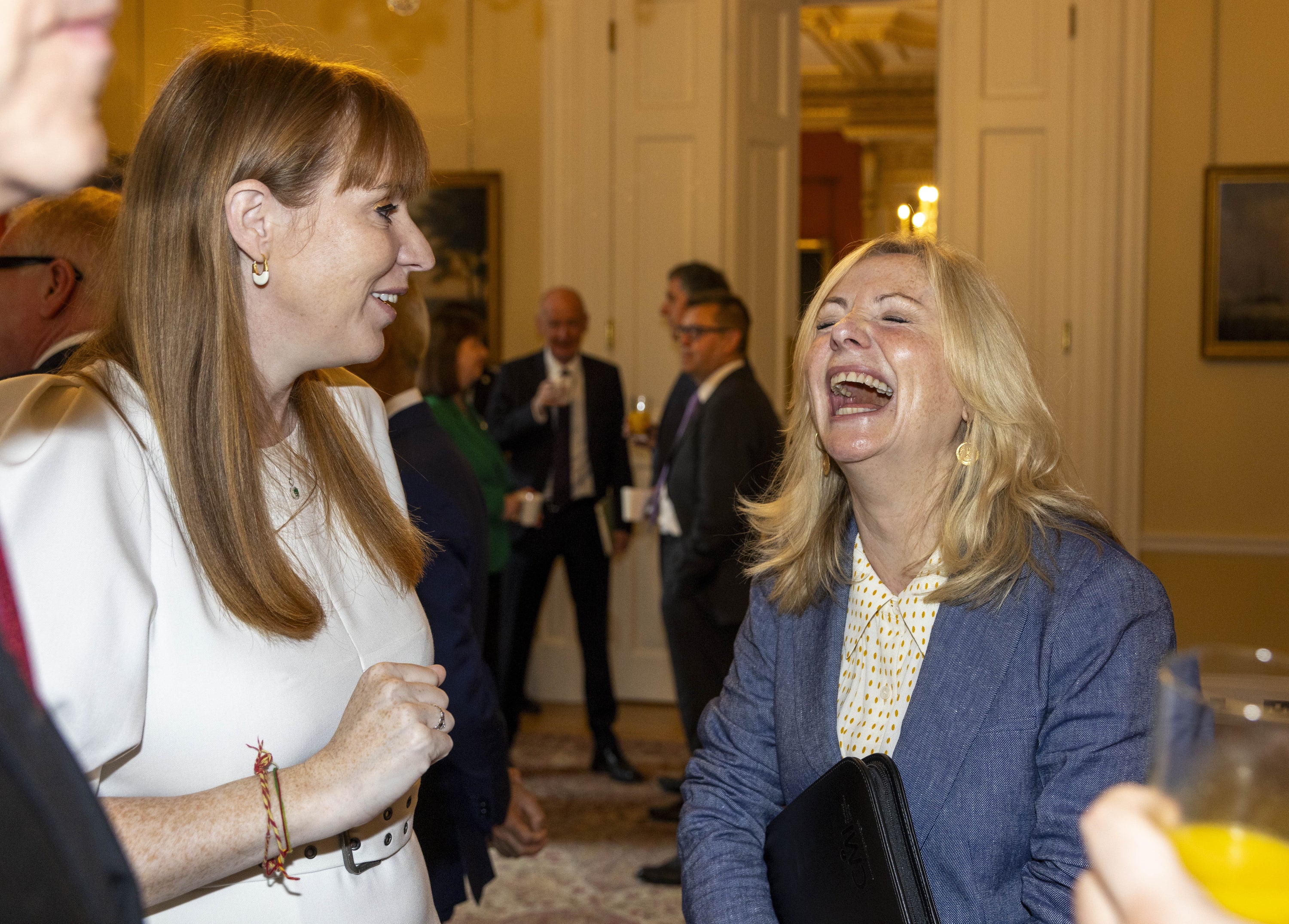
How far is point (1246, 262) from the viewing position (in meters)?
5.52

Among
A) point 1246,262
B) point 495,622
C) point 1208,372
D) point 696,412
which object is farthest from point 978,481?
point 1246,262

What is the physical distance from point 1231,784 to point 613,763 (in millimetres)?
4452

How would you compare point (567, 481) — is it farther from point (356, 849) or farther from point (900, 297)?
point (356, 849)

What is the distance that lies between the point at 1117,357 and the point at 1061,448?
4221mm

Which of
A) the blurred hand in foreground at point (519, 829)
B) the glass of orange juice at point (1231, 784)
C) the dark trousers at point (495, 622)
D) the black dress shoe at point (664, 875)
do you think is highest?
the glass of orange juice at point (1231, 784)

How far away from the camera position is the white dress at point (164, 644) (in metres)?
0.99

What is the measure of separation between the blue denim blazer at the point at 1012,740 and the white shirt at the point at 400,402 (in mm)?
1025

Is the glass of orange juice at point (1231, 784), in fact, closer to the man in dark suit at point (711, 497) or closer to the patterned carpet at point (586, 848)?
the patterned carpet at point (586, 848)

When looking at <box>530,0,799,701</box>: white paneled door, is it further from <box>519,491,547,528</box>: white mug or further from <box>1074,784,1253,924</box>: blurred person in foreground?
<box>1074,784,1253,924</box>: blurred person in foreground

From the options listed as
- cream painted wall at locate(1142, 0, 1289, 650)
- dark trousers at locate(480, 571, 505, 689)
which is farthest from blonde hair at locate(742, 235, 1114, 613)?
cream painted wall at locate(1142, 0, 1289, 650)

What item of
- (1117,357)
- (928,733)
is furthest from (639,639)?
(928,733)

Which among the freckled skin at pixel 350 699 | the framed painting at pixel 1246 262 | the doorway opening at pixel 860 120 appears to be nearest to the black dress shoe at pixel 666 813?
the freckled skin at pixel 350 699

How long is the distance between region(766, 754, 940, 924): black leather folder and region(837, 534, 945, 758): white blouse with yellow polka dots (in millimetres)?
156

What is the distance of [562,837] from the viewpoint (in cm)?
402
